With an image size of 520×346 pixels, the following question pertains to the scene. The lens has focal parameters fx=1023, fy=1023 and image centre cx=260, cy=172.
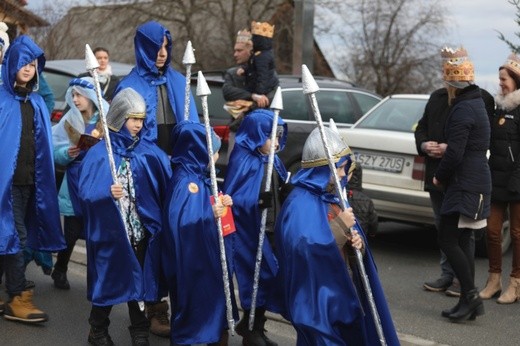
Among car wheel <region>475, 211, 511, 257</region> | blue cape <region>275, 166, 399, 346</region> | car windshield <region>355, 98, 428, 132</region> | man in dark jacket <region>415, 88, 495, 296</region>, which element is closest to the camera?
blue cape <region>275, 166, 399, 346</region>

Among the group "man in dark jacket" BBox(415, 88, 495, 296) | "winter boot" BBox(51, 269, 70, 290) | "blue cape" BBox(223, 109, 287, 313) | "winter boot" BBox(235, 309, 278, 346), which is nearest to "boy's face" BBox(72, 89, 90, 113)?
"winter boot" BBox(51, 269, 70, 290)

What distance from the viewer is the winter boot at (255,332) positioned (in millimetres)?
6758

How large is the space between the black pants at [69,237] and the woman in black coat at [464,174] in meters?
2.91

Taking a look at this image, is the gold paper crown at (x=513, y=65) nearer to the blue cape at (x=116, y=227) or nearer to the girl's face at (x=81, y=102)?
the blue cape at (x=116, y=227)

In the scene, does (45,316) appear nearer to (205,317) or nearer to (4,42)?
(205,317)

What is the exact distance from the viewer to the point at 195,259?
620cm

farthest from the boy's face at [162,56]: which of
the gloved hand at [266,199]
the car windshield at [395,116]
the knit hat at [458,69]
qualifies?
the car windshield at [395,116]

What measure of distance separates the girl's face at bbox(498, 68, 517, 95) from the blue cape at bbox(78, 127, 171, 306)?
3136 millimetres

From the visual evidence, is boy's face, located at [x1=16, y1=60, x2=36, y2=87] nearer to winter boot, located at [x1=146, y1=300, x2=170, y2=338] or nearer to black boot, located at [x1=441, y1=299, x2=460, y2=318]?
winter boot, located at [x1=146, y1=300, x2=170, y2=338]

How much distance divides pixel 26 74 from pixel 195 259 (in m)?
2.07

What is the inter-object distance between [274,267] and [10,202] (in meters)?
1.95

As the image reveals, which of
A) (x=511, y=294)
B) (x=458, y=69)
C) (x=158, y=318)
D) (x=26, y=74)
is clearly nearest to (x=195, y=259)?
(x=158, y=318)

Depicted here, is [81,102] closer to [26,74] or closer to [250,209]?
[26,74]

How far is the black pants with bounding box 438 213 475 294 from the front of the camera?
7582 millimetres
